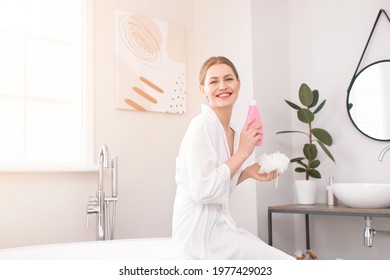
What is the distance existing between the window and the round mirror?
169 cm

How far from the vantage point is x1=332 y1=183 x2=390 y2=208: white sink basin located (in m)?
2.71

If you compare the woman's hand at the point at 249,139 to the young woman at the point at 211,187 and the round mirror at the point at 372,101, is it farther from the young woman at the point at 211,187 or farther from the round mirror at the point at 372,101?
the round mirror at the point at 372,101

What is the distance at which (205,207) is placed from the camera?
1.49 metres

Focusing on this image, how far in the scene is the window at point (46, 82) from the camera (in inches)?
111

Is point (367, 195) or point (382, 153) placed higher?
point (382, 153)

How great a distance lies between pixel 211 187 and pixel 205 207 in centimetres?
10

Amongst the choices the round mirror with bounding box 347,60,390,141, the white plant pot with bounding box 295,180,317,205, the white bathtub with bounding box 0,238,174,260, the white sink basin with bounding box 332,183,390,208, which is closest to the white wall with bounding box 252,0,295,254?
the white plant pot with bounding box 295,180,317,205

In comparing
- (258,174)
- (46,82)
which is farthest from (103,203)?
(258,174)

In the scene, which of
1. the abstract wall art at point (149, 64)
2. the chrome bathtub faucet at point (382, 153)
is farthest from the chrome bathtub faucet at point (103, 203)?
the chrome bathtub faucet at point (382, 153)

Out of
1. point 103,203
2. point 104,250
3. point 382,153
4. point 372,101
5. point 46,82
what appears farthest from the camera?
point 372,101

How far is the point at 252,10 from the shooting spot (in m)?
3.25

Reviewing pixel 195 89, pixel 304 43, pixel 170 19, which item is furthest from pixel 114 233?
pixel 304 43

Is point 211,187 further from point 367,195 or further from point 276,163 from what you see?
point 367,195

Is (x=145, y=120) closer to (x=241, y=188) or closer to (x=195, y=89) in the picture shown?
(x=195, y=89)
